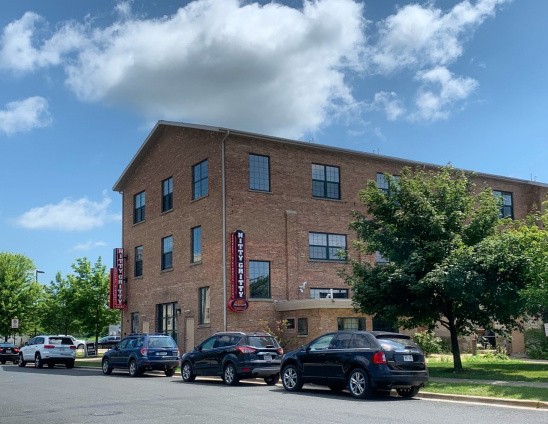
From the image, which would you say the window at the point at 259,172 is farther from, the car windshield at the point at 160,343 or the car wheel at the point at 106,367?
the car wheel at the point at 106,367

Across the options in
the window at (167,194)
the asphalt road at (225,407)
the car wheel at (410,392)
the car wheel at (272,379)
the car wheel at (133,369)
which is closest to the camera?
the asphalt road at (225,407)

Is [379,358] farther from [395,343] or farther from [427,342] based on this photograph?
[427,342]

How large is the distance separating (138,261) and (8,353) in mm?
9488

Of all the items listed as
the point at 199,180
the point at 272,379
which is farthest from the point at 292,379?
the point at 199,180

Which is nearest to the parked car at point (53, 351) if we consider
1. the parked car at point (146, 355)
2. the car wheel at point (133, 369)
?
the parked car at point (146, 355)

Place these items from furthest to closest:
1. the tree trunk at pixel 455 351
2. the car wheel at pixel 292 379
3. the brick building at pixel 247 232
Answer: the brick building at pixel 247 232
the tree trunk at pixel 455 351
the car wheel at pixel 292 379

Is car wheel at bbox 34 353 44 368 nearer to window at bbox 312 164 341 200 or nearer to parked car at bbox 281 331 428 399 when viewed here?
window at bbox 312 164 341 200

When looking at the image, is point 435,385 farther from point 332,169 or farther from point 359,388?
point 332,169

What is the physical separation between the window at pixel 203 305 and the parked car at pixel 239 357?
33.4ft

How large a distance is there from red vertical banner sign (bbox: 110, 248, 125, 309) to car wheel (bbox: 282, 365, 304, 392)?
2374 centimetres

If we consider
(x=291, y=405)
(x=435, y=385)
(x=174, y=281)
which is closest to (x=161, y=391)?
(x=291, y=405)

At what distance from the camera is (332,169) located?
115 ft

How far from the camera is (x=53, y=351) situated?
3266cm

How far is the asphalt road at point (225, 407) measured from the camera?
40.9 feet
